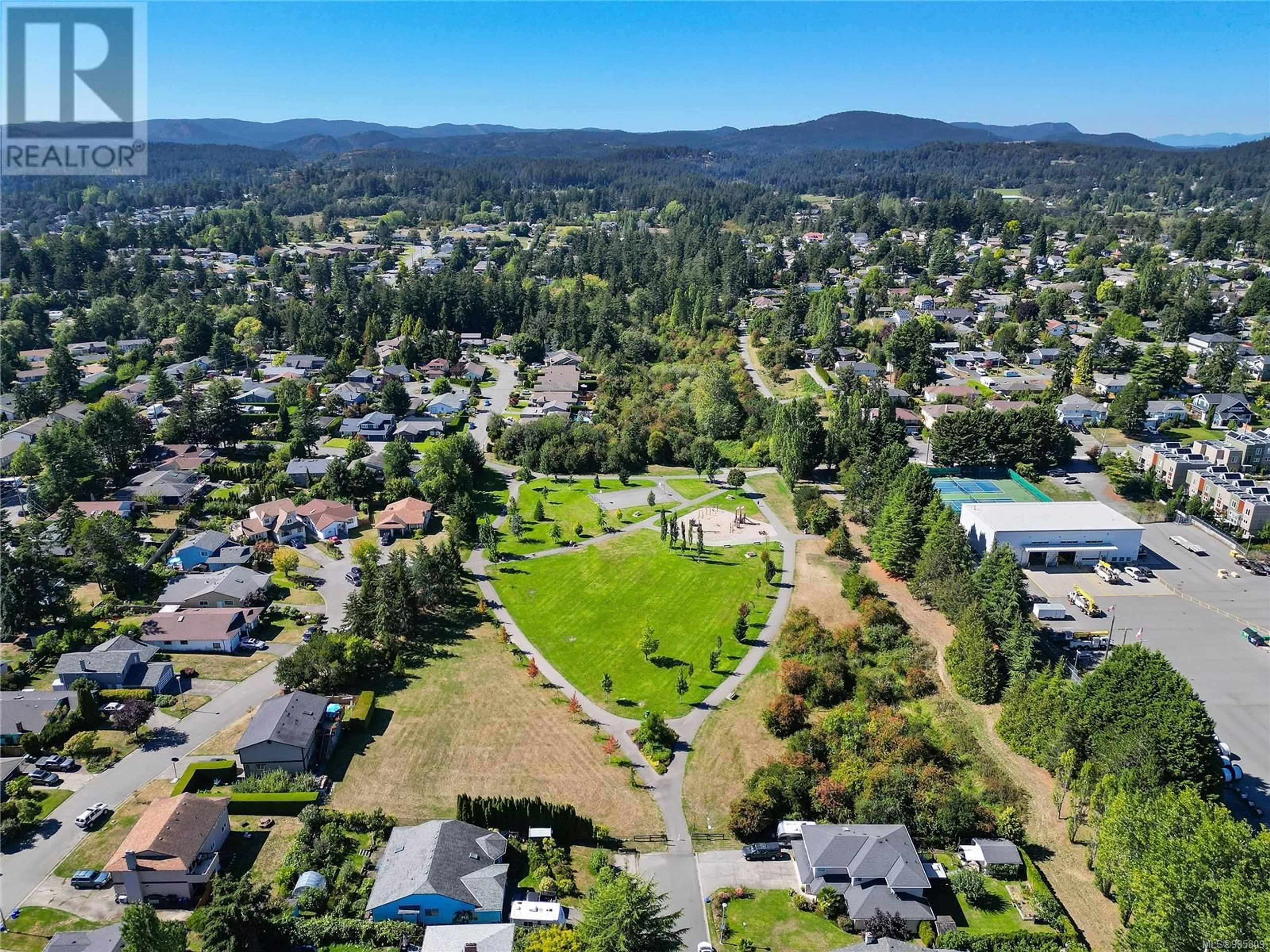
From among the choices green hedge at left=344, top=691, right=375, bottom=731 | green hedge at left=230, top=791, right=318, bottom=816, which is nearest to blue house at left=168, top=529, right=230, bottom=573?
green hedge at left=344, top=691, right=375, bottom=731

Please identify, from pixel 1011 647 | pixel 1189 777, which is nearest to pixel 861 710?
pixel 1011 647

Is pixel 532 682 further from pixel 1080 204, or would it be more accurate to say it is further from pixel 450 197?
pixel 1080 204

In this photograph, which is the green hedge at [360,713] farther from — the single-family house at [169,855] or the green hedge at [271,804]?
the single-family house at [169,855]

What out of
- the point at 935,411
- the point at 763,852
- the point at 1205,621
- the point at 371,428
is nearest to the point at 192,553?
the point at 371,428

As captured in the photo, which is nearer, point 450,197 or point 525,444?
point 525,444

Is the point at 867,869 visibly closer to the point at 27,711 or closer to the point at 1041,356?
the point at 27,711

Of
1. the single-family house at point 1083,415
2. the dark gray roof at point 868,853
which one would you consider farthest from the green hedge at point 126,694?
the single-family house at point 1083,415

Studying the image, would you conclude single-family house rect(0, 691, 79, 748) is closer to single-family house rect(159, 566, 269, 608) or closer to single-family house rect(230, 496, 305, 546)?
single-family house rect(159, 566, 269, 608)
